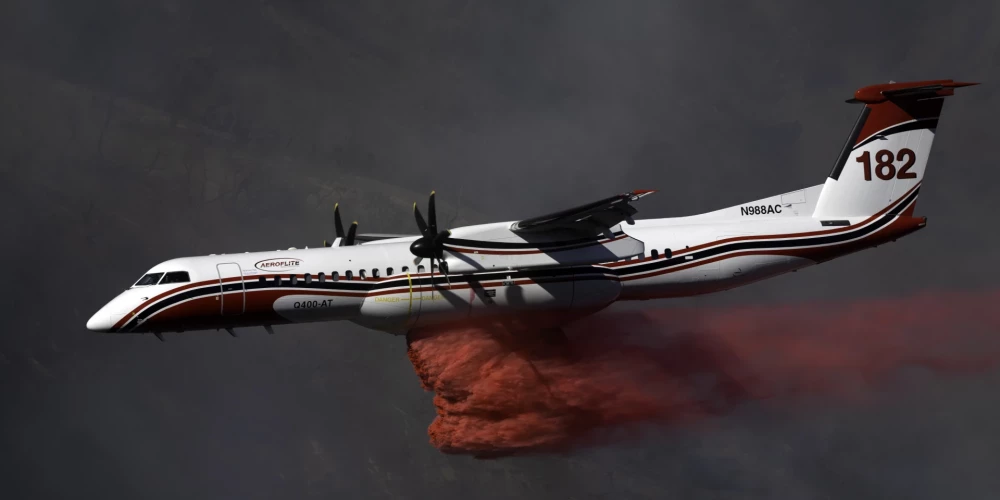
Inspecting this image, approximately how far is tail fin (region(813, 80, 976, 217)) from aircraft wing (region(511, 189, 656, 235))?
6.37 metres

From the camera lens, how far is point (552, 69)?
319 feet

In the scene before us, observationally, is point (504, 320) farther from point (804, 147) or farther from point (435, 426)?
point (804, 147)

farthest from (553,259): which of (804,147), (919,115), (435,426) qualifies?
(804,147)

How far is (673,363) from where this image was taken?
2892 cm

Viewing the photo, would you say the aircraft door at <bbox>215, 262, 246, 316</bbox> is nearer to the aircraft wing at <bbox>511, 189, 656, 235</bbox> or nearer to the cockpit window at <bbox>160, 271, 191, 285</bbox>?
the cockpit window at <bbox>160, 271, 191, 285</bbox>

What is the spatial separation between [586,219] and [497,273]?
243 centimetres

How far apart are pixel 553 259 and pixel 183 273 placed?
8391 millimetres

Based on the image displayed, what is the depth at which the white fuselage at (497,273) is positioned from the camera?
2397 cm

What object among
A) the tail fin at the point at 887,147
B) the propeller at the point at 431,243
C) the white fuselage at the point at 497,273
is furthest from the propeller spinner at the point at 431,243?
the tail fin at the point at 887,147

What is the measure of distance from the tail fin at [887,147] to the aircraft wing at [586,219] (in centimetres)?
637

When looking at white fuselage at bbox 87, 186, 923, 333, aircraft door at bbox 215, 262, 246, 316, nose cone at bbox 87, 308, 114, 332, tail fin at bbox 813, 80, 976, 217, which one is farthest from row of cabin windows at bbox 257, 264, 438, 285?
tail fin at bbox 813, 80, 976, 217

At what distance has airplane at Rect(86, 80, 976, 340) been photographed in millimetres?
24047

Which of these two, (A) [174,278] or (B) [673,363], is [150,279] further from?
(B) [673,363]

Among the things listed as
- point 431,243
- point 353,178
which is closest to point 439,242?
point 431,243
